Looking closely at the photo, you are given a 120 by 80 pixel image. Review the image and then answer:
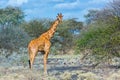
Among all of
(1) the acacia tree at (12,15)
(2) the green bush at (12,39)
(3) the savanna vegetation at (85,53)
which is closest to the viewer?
(3) the savanna vegetation at (85,53)

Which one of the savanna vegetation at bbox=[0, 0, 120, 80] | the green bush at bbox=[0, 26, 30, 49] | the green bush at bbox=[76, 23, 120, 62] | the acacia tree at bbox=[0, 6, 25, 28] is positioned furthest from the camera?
the acacia tree at bbox=[0, 6, 25, 28]

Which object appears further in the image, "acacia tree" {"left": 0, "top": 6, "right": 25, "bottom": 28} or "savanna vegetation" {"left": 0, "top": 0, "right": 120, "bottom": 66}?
"acacia tree" {"left": 0, "top": 6, "right": 25, "bottom": 28}

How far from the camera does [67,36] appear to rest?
4981 centimetres

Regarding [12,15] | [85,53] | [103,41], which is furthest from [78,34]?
[103,41]

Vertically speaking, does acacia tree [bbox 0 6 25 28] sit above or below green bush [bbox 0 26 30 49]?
above

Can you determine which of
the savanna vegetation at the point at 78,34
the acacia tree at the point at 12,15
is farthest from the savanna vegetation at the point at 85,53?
the acacia tree at the point at 12,15

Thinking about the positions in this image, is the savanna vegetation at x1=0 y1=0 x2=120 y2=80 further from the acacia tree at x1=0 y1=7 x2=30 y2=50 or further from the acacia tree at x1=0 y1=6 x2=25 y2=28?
the acacia tree at x1=0 y1=6 x2=25 y2=28

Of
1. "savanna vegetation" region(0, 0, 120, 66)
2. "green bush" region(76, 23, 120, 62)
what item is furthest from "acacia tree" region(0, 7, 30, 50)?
"green bush" region(76, 23, 120, 62)

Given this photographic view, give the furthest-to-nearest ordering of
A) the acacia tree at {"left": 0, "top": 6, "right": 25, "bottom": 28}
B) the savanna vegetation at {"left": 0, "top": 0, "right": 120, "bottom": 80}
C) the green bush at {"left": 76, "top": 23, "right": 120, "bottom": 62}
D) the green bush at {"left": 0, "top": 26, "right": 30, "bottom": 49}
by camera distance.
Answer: the acacia tree at {"left": 0, "top": 6, "right": 25, "bottom": 28} < the green bush at {"left": 0, "top": 26, "right": 30, "bottom": 49} < the green bush at {"left": 76, "top": 23, "right": 120, "bottom": 62} < the savanna vegetation at {"left": 0, "top": 0, "right": 120, "bottom": 80}

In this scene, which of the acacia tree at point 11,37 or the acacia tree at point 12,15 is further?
the acacia tree at point 12,15

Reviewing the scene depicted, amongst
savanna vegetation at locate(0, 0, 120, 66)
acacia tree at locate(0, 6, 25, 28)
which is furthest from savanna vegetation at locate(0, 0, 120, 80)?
acacia tree at locate(0, 6, 25, 28)

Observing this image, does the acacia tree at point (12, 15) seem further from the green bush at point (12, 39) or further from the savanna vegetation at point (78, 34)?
the green bush at point (12, 39)

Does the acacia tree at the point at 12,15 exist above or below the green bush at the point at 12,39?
above

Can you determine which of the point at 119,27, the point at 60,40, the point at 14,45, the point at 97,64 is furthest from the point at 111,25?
the point at 60,40
